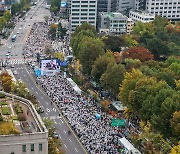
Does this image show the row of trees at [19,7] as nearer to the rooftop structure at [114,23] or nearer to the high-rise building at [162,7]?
the rooftop structure at [114,23]

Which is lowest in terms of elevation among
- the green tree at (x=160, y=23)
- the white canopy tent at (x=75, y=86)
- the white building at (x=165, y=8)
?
the white canopy tent at (x=75, y=86)

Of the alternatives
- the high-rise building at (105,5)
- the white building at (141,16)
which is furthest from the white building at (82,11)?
the white building at (141,16)

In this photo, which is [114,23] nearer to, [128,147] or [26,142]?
[128,147]

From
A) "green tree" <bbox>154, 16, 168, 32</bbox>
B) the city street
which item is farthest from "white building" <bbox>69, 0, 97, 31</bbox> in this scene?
the city street

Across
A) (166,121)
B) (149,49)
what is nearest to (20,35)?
(149,49)

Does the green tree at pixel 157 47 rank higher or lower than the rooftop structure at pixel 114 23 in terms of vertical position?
lower

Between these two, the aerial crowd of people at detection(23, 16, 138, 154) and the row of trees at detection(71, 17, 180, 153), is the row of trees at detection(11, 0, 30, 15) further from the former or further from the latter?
the aerial crowd of people at detection(23, 16, 138, 154)
